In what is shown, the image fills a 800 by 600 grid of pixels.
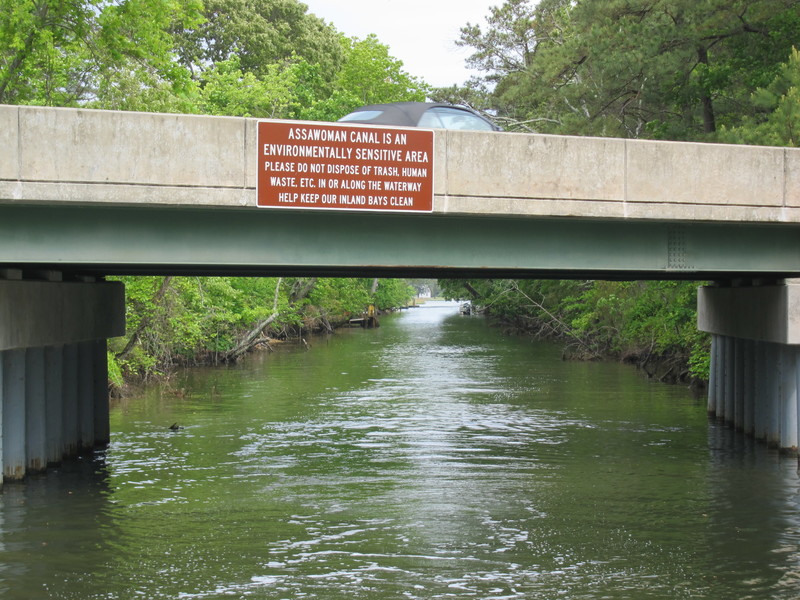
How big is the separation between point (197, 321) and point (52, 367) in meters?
15.8

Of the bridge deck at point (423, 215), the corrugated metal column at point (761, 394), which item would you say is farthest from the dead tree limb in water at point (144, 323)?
the corrugated metal column at point (761, 394)

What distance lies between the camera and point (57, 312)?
54.6ft

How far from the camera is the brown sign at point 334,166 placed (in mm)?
13188

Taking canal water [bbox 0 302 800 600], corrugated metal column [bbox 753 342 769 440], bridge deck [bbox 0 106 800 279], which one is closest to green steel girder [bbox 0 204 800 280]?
bridge deck [bbox 0 106 800 279]

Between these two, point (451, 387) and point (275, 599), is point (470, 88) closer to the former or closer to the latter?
point (451, 387)

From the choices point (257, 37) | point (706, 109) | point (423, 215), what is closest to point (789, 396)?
point (423, 215)

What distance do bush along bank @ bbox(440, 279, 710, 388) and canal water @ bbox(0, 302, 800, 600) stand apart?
12.8 ft

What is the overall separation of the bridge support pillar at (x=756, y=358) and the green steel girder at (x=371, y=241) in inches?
64.5

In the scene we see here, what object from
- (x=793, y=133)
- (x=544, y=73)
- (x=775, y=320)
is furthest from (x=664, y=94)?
(x=775, y=320)

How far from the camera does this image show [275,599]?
10.6 meters

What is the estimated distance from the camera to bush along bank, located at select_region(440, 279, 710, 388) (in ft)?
97.6

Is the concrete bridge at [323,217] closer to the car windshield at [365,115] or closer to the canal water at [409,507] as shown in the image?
the canal water at [409,507]

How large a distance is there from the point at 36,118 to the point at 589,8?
77.7 feet

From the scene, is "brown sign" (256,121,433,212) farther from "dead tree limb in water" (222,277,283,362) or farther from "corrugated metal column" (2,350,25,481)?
"dead tree limb in water" (222,277,283,362)
